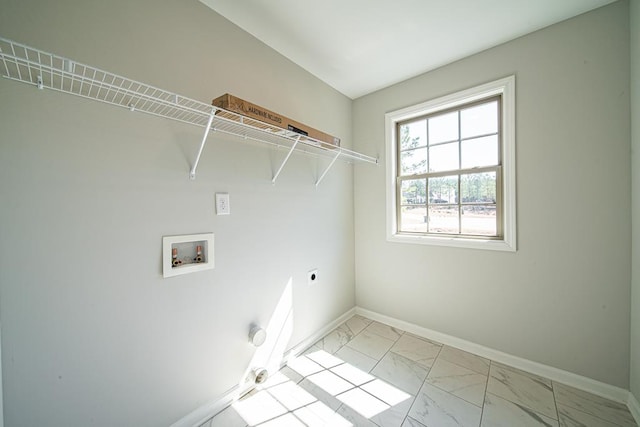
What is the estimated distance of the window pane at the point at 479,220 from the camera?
74.7 inches

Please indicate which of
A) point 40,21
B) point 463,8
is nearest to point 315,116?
point 463,8

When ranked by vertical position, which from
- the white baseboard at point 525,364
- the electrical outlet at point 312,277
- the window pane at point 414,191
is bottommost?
the white baseboard at point 525,364

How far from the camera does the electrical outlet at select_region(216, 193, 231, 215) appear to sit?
4.52ft

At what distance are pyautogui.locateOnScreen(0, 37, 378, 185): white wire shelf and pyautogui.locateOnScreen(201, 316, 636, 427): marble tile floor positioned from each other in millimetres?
1469

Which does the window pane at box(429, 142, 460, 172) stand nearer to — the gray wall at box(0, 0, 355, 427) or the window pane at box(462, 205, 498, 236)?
the window pane at box(462, 205, 498, 236)

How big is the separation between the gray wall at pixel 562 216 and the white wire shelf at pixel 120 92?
1.45 metres

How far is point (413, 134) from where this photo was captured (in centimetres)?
229

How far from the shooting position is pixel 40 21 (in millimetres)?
883

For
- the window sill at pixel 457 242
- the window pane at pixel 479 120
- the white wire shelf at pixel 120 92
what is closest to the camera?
the white wire shelf at pixel 120 92

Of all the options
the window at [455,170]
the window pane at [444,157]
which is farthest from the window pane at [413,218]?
the window pane at [444,157]

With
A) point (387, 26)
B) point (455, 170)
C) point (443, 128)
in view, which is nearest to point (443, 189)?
point (455, 170)

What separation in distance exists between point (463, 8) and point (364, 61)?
72cm

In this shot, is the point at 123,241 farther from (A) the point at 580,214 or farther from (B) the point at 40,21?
(A) the point at 580,214

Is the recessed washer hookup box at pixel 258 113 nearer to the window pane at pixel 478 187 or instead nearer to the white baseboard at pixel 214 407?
the window pane at pixel 478 187
